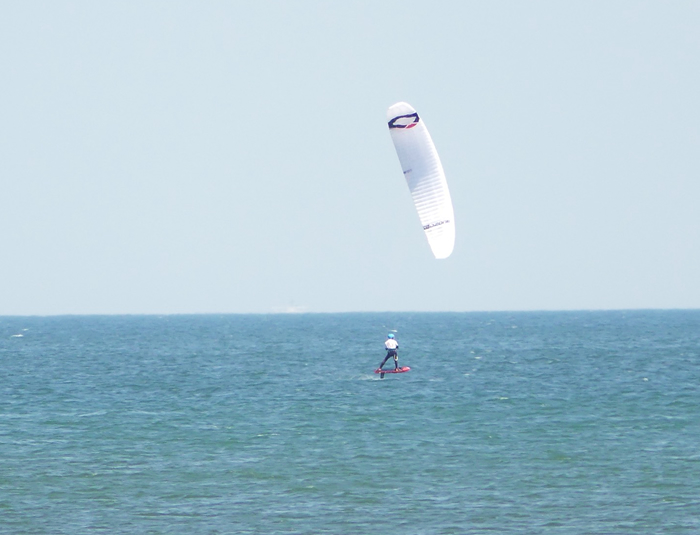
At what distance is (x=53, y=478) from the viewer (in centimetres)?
2909

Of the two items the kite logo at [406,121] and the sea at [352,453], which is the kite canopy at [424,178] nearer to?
the kite logo at [406,121]

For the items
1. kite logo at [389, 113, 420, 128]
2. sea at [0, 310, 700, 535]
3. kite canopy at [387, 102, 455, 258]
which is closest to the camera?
sea at [0, 310, 700, 535]

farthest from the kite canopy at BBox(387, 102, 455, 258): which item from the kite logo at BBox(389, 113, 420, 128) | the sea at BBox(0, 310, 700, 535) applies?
the sea at BBox(0, 310, 700, 535)

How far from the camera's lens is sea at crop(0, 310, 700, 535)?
24.8m

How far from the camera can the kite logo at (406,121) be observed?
35.3 m

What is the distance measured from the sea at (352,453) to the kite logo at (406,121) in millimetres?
11927

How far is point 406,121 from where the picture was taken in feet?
116

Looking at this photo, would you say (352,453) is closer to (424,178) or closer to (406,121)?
(424,178)

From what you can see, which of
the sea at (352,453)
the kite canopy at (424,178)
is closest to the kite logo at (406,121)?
the kite canopy at (424,178)

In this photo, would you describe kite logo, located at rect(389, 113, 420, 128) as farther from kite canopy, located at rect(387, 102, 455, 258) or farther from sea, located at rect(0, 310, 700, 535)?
sea, located at rect(0, 310, 700, 535)

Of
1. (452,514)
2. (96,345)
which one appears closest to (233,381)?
(452,514)

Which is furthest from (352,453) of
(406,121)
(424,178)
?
(406,121)

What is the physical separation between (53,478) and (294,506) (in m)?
8.28

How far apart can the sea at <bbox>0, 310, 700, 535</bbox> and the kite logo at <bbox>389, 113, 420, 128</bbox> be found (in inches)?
470
